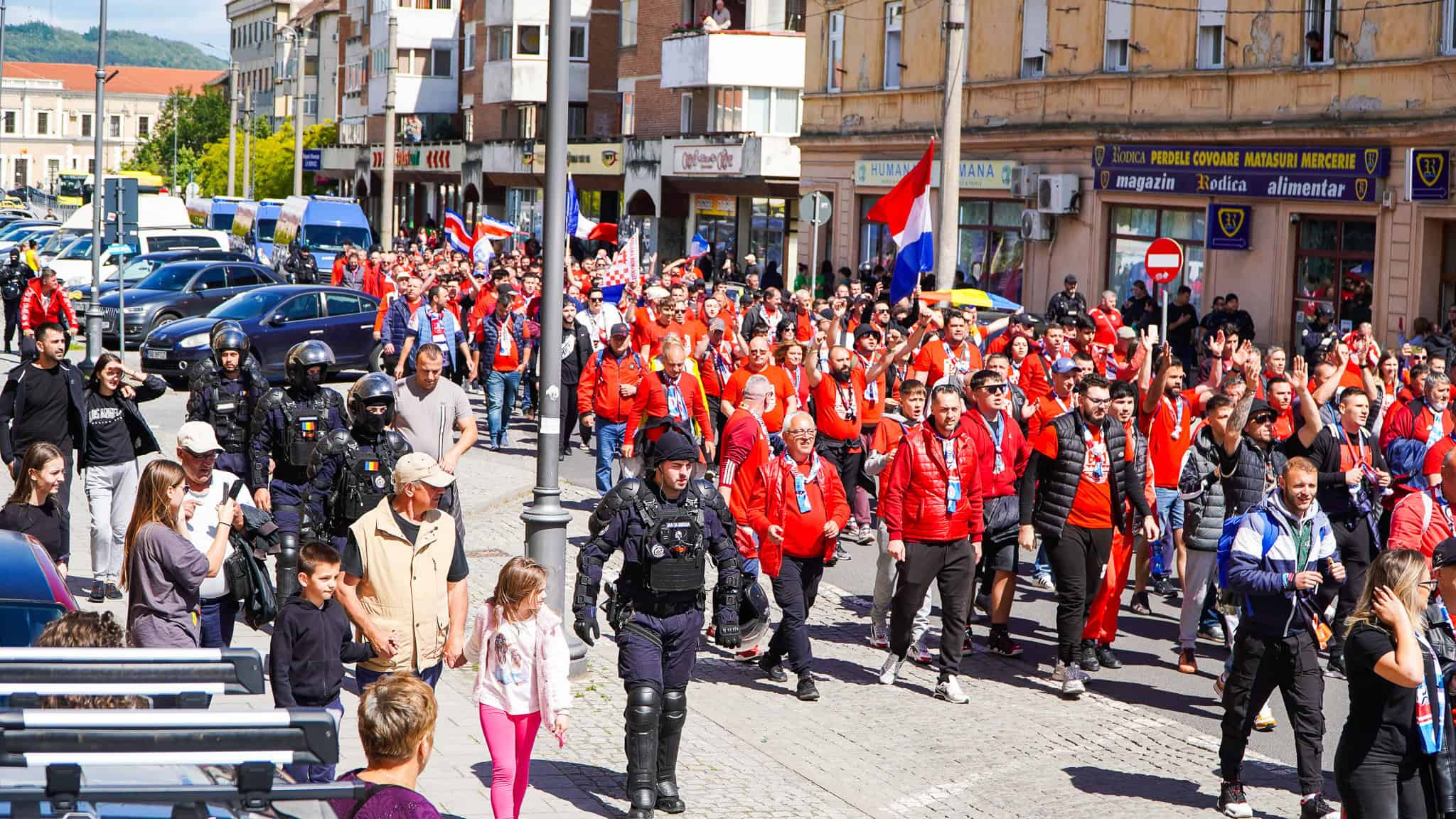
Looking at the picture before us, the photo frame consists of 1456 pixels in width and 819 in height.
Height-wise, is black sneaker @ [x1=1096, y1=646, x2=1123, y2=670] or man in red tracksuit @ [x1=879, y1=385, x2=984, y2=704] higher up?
man in red tracksuit @ [x1=879, y1=385, x2=984, y2=704]

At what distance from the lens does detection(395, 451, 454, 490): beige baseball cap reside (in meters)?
7.52

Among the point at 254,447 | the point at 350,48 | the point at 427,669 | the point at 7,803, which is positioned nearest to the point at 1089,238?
the point at 254,447

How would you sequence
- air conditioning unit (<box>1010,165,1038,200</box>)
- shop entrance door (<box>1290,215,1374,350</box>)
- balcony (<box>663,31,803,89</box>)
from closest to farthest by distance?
shop entrance door (<box>1290,215,1374,350</box>), air conditioning unit (<box>1010,165,1038,200</box>), balcony (<box>663,31,803,89</box>)

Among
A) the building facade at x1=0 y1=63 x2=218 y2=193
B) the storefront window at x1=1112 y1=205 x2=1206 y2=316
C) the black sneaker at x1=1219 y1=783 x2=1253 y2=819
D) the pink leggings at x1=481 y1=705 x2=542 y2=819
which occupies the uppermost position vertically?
the building facade at x1=0 y1=63 x2=218 y2=193

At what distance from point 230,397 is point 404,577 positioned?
156 inches

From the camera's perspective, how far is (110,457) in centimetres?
1170

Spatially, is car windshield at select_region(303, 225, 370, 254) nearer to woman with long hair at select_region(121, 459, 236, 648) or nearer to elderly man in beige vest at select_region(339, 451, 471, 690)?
woman with long hair at select_region(121, 459, 236, 648)

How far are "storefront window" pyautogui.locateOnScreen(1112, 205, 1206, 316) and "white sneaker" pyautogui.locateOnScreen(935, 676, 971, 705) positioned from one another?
1864 cm

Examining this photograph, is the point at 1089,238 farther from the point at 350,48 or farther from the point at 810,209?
the point at 350,48

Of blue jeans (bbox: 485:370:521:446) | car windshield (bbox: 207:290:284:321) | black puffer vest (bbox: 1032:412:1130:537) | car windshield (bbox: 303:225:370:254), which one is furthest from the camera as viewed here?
car windshield (bbox: 303:225:370:254)

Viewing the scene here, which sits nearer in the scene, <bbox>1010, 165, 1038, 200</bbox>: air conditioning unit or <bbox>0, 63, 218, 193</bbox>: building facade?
<bbox>1010, 165, 1038, 200</bbox>: air conditioning unit

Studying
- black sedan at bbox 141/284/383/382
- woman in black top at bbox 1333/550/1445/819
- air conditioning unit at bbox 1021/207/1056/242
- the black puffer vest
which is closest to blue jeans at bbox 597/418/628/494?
the black puffer vest

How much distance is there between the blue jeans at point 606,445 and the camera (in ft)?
50.7

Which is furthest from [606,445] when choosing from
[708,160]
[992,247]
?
[708,160]
